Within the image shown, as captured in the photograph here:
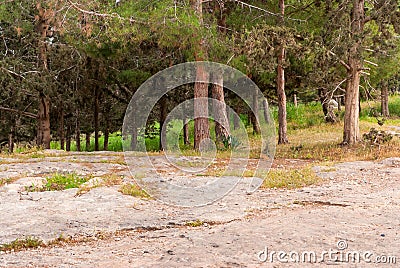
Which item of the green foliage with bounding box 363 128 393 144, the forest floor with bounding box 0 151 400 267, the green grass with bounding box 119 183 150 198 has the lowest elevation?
the forest floor with bounding box 0 151 400 267

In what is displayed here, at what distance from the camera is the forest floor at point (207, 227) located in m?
4.64

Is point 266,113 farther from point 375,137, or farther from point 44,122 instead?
point 44,122

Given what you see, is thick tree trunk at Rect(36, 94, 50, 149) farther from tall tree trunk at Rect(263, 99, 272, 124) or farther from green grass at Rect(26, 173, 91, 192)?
green grass at Rect(26, 173, 91, 192)

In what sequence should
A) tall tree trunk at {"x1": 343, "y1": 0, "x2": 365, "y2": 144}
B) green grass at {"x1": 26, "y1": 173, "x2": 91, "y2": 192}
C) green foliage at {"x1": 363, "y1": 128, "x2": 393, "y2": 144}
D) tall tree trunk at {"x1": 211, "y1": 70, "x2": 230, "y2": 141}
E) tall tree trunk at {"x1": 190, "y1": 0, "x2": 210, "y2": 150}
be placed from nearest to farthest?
green grass at {"x1": 26, "y1": 173, "x2": 91, "y2": 192} < tall tree trunk at {"x1": 343, "y1": 0, "x2": 365, "y2": 144} < green foliage at {"x1": 363, "y1": 128, "x2": 393, "y2": 144} < tall tree trunk at {"x1": 190, "y1": 0, "x2": 210, "y2": 150} < tall tree trunk at {"x1": 211, "y1": 70, "x2": 230, "y2": 141}

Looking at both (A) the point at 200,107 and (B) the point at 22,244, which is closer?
(B) the point at 22,244

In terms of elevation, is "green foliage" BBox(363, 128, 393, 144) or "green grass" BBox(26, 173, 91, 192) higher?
"green foliage" BBox(363, 128, 393, 144)

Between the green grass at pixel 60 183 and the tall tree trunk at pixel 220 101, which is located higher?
the tall tree trunk at pixel 220 101

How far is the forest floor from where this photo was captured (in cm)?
464

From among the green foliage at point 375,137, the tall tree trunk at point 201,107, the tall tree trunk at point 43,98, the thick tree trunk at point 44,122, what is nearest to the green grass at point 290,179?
the green foliage at point 375,137

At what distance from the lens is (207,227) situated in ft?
19.5

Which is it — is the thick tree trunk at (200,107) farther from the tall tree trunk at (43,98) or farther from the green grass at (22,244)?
the green grass at (22,244)

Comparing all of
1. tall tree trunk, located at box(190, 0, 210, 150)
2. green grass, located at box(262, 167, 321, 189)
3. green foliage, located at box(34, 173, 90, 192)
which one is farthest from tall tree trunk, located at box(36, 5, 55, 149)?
green grass, located at box(262, 167, 321, 189)

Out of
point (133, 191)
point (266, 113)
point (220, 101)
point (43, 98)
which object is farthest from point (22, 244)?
point (266, 113)

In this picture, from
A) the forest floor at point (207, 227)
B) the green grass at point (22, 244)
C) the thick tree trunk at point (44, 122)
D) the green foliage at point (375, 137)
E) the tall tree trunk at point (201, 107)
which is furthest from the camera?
the thick tree trunk at point (44, 122)
